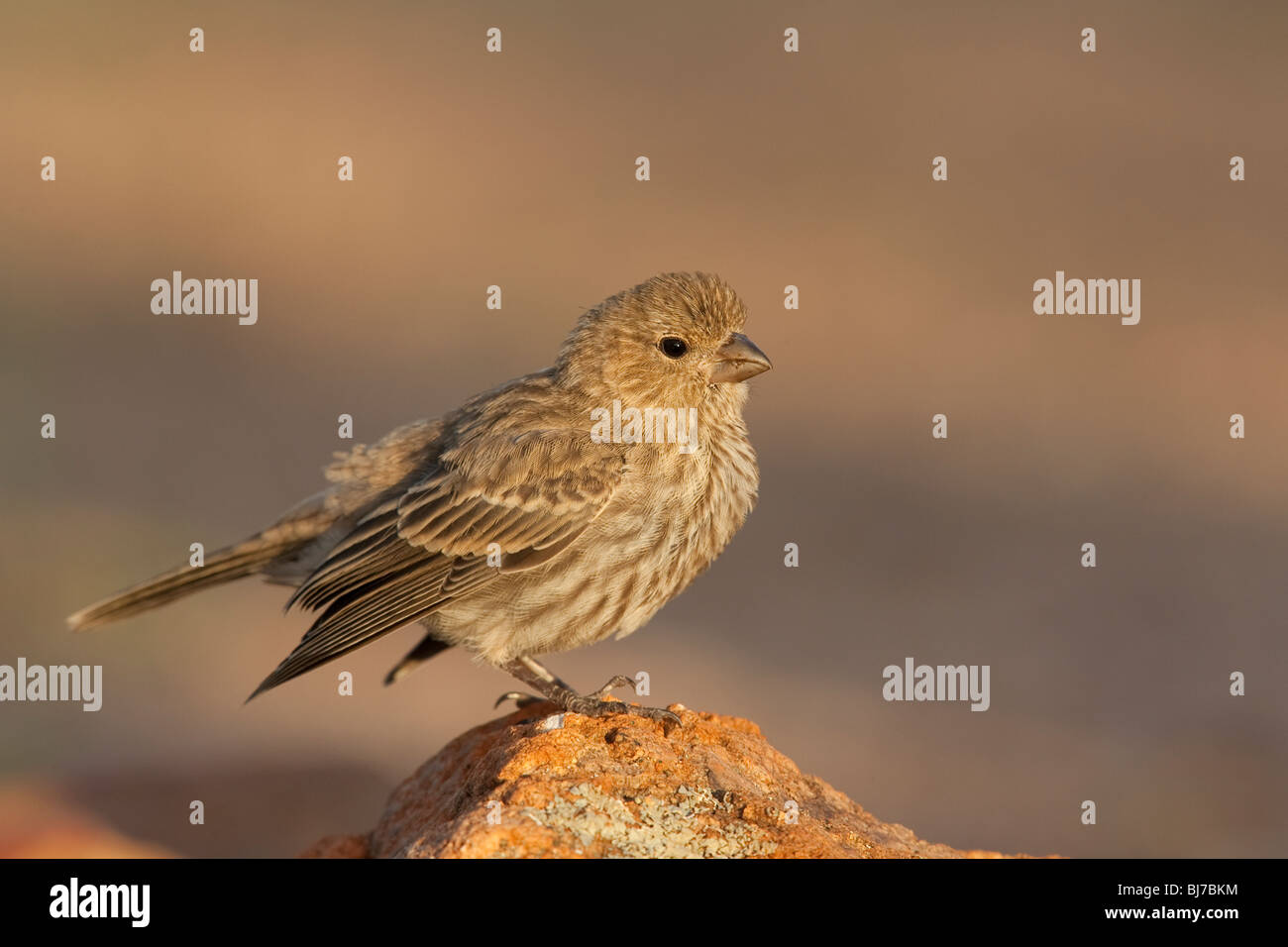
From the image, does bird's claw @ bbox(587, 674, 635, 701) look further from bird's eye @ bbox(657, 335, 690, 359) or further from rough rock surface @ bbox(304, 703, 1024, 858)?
bird's eye @ bbox(657, 335, 690, 359)

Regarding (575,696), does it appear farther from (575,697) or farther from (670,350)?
(670,350)

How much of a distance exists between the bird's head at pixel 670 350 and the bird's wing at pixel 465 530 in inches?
12.7

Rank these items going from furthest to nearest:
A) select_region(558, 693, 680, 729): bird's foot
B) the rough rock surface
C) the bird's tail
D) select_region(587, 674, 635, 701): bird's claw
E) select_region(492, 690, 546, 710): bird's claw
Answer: the bird's tail
select_region(492, 690, 546, 710): bird's claw
select_region(587, 674, 635, 701): bird's claw
select_region(558, 693, 680, 729): bird's foot
the rough rock surface

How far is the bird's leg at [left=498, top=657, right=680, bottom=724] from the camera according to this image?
15.9ft

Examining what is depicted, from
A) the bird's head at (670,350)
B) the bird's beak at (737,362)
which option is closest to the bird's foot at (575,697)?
the bird's head at (670,350)

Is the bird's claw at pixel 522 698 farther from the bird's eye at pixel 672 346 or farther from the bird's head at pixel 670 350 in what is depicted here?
the bird's eye at pixel 672 346

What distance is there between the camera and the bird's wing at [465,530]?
546cm

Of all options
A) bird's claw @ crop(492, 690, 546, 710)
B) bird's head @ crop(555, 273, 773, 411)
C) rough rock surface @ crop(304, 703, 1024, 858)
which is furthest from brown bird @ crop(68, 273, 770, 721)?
rough rock surface @ crop(304, 703, 1024, 858)

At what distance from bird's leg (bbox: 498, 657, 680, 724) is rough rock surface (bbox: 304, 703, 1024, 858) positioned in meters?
0.11

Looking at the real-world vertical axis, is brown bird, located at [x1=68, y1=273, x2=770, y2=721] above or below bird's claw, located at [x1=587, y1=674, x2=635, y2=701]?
above

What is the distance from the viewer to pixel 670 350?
585cm

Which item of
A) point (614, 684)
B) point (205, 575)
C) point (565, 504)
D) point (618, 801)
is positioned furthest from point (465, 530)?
point (618, 801)

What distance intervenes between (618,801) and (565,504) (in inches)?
67.3

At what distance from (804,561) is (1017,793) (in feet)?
9.51
